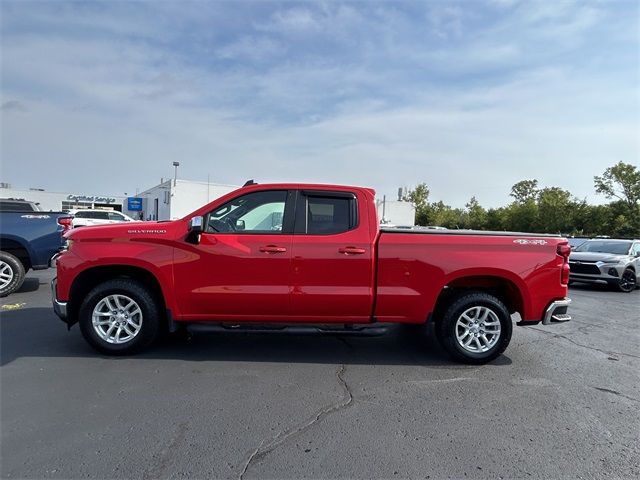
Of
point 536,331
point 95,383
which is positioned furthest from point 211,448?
point 536,331

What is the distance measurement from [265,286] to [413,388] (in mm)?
1844

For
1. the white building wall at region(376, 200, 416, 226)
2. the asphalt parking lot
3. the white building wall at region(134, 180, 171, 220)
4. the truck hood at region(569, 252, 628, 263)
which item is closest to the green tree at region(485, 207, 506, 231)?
the white building wall at region(376, 200, 416, 226)

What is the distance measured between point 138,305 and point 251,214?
160 centimetres

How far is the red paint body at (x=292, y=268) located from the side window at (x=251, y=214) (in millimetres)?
94

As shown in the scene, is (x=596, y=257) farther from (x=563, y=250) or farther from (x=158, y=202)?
(x=158, y=202)

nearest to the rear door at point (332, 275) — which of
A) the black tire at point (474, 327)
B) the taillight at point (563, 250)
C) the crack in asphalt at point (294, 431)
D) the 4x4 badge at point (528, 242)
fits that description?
the crack in asphalt at point (294, 431)

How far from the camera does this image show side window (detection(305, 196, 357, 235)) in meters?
4.82

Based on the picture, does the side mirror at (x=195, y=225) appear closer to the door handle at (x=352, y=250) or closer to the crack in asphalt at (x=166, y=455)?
the door handle at (x=352, y=250)

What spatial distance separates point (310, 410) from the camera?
11.9 ft

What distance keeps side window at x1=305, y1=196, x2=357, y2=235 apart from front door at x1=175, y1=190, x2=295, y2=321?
327 millimetres

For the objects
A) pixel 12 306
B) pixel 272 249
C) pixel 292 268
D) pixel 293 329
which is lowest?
pixel 12 306

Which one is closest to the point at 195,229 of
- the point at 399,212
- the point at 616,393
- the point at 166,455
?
the point at 166,455

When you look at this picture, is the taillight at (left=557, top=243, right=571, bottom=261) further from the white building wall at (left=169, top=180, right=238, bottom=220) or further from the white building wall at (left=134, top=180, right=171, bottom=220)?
the white building wall at (left=134, top=180, right=171, bottom=220)

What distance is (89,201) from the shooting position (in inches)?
2512
